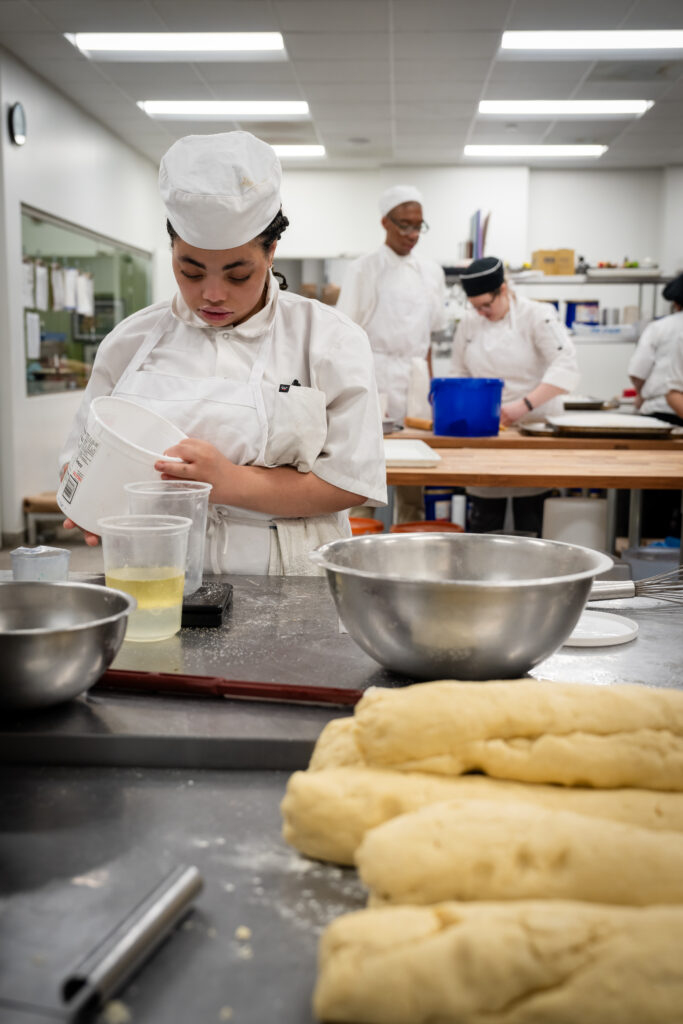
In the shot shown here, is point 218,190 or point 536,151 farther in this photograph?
point 536,151

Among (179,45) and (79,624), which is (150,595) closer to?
(79,624)

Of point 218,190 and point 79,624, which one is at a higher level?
point 218,190

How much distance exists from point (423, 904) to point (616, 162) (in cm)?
993

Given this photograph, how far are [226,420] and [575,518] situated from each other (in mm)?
1871

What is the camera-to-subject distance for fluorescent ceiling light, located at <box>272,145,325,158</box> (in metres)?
8.63

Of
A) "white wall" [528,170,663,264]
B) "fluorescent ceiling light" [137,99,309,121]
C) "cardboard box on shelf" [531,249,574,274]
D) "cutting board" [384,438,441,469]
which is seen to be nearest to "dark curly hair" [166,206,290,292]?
"cutting board" [384,438,441,469]

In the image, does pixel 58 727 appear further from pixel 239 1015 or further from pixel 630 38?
pixel 630 38

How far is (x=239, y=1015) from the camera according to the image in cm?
56

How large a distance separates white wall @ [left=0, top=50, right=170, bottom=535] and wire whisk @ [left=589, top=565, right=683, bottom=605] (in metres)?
5.32

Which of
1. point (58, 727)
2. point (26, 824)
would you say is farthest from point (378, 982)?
point (58, 727)

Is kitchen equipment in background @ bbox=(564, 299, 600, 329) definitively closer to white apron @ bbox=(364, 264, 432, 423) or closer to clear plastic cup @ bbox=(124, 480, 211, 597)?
white apron @ bbox=(364, 264, 432, 423)

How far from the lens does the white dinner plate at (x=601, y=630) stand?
122 centimetres

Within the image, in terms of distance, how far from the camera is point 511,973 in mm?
521

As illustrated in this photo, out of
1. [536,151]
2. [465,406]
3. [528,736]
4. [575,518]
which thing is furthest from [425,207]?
[528,736]
